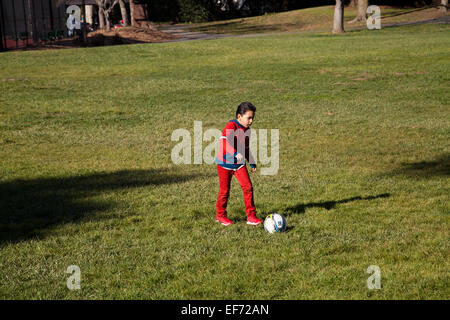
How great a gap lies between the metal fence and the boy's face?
32508 mm

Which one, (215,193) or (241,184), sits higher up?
(241,184)

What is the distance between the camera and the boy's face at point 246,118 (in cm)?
661

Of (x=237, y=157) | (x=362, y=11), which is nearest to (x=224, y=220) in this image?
(x=237, y=157)

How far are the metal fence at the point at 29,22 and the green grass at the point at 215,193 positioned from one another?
1551 centimetres

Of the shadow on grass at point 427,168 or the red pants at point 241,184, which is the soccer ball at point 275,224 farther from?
the shadow on grass at point 427,168

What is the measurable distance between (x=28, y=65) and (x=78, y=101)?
11.3m

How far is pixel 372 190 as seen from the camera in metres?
8.83

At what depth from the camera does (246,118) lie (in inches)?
262

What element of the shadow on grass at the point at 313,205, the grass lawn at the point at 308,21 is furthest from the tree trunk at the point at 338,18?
the shadow on grass at the point at 313,205

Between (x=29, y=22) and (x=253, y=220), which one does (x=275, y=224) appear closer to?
(x=253, y=220)

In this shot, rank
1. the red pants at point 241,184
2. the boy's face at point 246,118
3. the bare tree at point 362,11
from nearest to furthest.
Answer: the boy's face at point 246,118 < the red pants at point 241,184 < the bare tree at point 362,11

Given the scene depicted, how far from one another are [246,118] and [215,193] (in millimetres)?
2394
